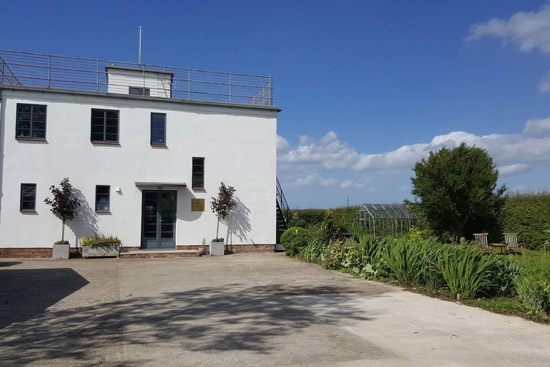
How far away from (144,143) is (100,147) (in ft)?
5.44

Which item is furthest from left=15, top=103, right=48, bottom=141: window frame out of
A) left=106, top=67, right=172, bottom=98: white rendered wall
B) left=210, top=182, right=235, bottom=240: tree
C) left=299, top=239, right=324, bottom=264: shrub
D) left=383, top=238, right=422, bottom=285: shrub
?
left=383, top=238, right=422, bottom=285: shrub

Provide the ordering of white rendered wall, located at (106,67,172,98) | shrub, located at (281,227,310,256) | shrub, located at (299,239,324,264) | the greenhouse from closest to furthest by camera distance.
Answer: shrub, located at (299,239,324,264) < shrub, located at (281,227,310,256) < white rendered wall, located at (106,67,172,98) < the greenhouse

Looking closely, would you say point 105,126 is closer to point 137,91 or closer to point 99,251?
point 137,91

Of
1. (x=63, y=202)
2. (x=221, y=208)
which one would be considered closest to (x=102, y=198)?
(x=63, y=202)

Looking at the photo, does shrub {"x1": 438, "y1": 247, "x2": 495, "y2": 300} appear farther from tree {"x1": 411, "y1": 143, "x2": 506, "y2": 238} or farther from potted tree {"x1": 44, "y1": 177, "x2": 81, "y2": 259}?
potted tree {"x1": 44, "y1": 177, "x2": 81, "y2": 259}

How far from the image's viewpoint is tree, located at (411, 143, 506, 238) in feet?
57.7

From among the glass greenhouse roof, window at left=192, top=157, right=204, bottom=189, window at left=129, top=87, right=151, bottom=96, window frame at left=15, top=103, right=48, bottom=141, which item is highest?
window at left=129, top=87, right=151, bottom=96

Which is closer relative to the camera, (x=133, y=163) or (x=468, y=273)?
(x=468, y=273)

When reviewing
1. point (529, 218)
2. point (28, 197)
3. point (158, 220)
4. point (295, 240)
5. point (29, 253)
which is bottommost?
point (29, 253)

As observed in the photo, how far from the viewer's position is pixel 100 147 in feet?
54.9

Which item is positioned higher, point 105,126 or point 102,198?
point 105,126

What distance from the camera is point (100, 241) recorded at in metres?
16.0

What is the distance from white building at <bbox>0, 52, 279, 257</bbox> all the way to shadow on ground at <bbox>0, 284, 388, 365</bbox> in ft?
29.4

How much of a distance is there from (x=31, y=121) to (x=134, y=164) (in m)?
4.00
